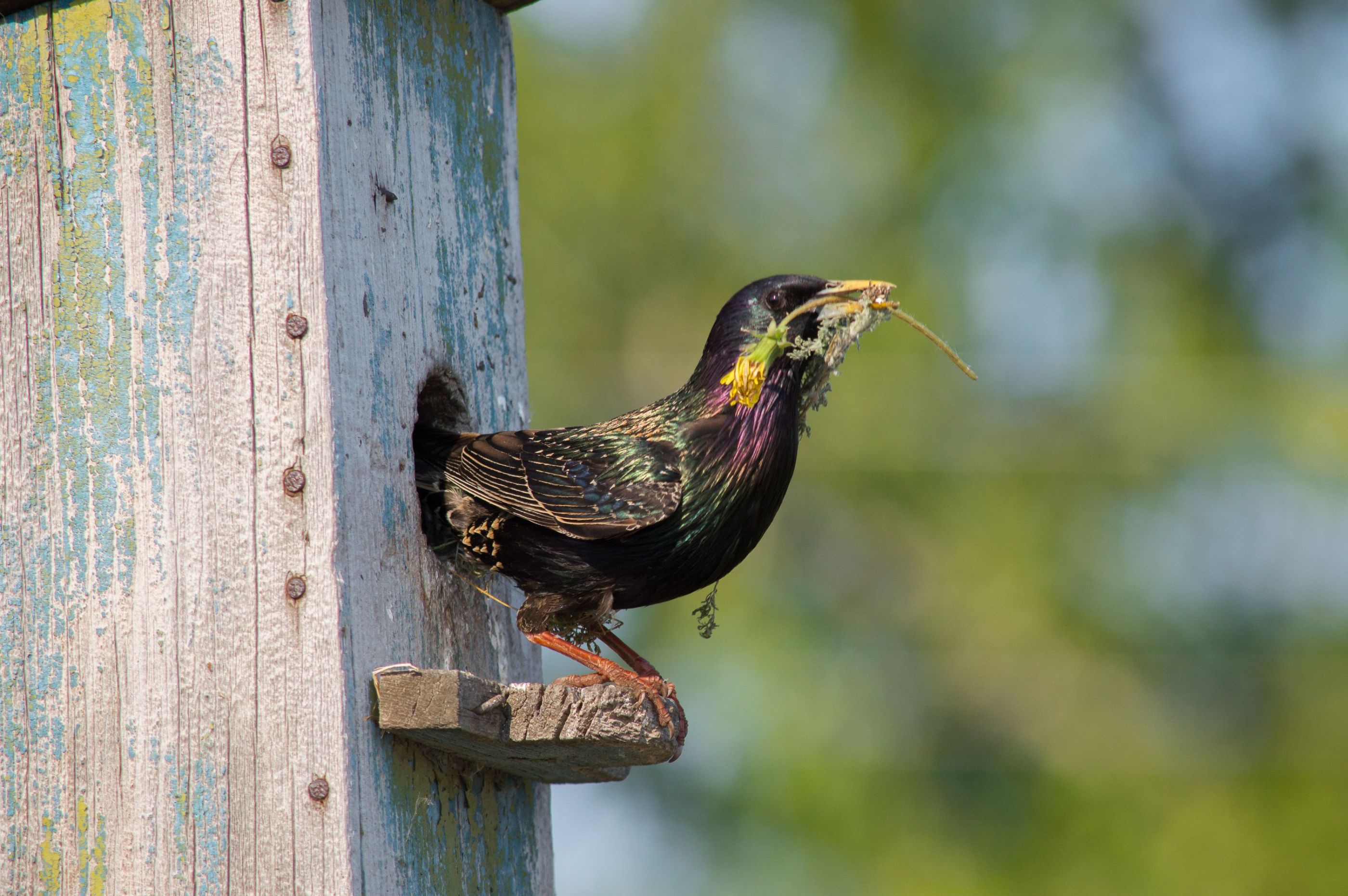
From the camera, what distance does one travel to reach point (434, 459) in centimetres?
362

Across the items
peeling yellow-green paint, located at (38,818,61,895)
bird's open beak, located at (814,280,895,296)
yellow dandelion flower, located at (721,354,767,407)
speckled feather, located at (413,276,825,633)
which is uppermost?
bird's open beak, located at (814,280,895,296)

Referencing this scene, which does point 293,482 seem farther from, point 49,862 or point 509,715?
point 49,862

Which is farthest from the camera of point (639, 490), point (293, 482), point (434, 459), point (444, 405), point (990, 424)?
point (990, 424)

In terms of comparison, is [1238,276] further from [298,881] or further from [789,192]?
[298,881]

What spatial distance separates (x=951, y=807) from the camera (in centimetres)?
966

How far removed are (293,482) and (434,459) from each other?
46cm

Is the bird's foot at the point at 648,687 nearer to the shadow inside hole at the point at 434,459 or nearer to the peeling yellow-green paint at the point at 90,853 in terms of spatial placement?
the shadow inside hole at the point at 434,459

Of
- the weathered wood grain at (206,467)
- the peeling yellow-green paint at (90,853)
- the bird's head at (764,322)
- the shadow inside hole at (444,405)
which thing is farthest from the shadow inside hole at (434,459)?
the peeling yellow-green paint at (90,853)

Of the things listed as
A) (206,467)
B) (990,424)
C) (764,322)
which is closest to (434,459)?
(206,467)

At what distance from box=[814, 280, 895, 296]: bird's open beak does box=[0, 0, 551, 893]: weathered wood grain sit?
96cm

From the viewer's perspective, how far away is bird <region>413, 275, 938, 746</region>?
11.4 ft

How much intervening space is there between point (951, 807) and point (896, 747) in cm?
48

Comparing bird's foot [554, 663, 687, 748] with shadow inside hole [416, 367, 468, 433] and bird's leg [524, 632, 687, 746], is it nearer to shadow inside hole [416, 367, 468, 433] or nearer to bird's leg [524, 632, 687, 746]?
bird's leg [524, 632, 687, 746]

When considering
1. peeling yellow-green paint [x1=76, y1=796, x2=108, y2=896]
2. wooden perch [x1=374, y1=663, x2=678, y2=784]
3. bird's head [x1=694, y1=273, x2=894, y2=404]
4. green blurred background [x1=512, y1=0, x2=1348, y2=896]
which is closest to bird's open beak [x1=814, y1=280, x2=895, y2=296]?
bird's head [x1=694, y1=273, x2=894, y2=404]
